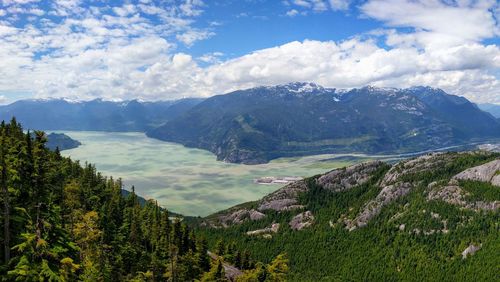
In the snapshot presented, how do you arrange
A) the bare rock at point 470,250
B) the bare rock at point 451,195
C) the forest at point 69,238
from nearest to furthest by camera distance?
the forest at point 69,238, the bare rock at point 470,250, the bare rock at point 451,195

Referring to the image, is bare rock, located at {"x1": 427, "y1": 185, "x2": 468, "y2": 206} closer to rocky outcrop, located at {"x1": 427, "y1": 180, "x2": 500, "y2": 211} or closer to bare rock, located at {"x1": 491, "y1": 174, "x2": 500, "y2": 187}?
rocky outcrop, located at {"x1": 427, "y1": 180, "x2": 500, "y2": 211}

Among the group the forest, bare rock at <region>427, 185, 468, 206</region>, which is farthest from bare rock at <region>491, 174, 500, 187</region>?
the forest

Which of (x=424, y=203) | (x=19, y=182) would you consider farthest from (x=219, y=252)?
(x=424, y=203)

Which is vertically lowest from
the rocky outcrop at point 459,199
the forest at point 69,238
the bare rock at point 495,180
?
the rocky outcrop at point 459,199

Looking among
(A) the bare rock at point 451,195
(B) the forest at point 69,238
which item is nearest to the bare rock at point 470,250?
(A) the bare rock at point 451,195

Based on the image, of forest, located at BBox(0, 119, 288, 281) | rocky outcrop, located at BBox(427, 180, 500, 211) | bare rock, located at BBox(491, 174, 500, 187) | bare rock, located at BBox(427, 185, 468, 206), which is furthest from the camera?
bare rock, located at BBox(491, 174, 500, 187)

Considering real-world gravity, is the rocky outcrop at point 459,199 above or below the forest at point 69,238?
below

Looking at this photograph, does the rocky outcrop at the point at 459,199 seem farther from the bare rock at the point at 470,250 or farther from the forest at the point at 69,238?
the forest at the point at 69,238

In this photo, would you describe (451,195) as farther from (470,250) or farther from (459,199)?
(470,250)

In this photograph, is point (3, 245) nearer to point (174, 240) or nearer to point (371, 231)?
point (174, 240)
